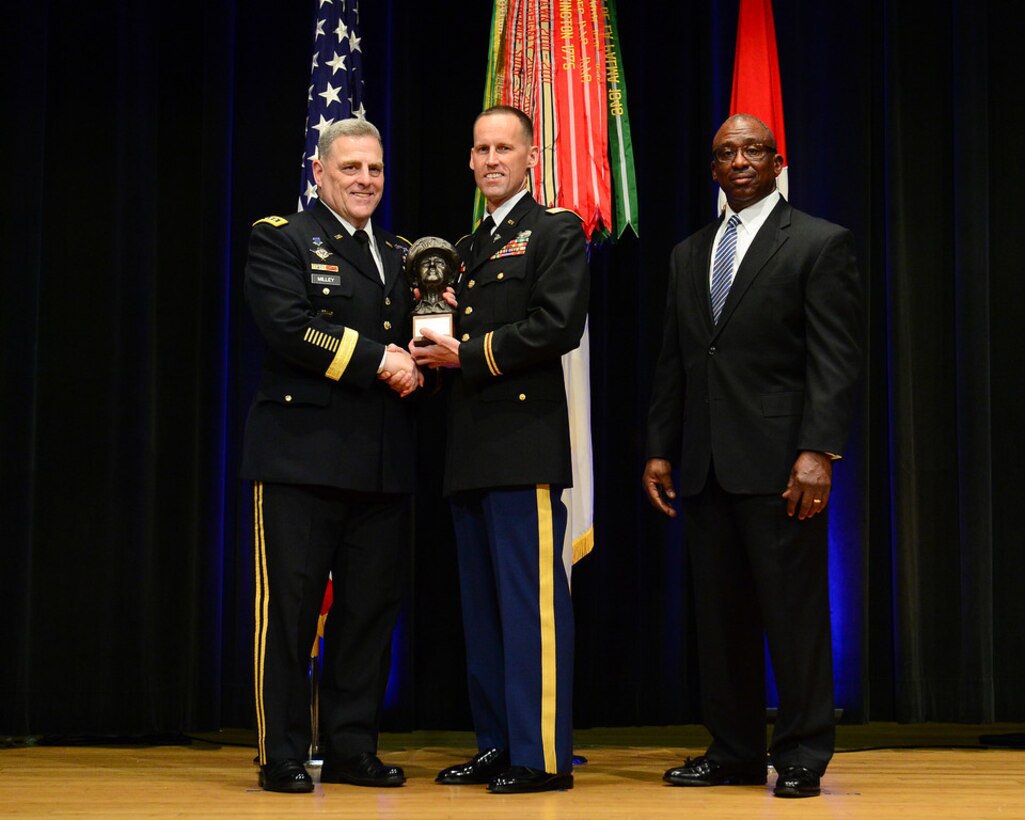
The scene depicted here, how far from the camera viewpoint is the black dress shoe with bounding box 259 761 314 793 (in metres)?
3.12

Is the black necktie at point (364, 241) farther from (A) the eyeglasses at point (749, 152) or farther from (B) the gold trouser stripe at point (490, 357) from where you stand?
(A) the eyeglasses at point (749, 152)

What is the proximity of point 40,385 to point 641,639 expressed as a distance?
92.9 inches

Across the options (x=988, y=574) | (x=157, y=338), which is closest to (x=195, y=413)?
(x=157, y=338)

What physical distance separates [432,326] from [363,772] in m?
1.17

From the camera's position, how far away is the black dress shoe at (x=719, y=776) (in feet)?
10.6

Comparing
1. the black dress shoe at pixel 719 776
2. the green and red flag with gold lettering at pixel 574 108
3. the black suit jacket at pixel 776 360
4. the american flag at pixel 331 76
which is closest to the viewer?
the black suit jacket at pixel 776 360

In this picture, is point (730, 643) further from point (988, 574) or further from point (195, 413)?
point (195, 413)

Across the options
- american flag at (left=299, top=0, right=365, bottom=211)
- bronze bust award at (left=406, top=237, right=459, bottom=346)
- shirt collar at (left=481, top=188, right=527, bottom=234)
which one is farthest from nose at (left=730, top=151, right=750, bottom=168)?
american flag at (left=299, top=0, right=365, bottom=211)

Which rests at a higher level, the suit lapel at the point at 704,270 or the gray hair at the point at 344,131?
the gray hair at the point at 344,131

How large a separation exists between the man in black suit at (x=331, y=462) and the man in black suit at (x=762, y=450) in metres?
0.80

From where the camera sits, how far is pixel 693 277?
11.2 feet

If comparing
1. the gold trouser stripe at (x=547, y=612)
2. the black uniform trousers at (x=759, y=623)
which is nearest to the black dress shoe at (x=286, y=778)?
the gold trouser stripe at (x=547, y=612)

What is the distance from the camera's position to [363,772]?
3.24 meters

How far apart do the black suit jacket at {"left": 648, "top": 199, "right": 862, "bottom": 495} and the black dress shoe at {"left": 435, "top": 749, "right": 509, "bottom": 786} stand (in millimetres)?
865
